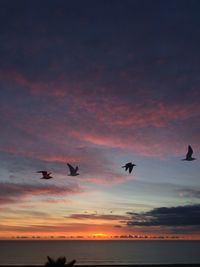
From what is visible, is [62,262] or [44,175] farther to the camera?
[44,175]

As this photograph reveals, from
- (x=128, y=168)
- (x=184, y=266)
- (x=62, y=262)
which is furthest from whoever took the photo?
(x=184, y=266)

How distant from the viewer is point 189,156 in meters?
38.0

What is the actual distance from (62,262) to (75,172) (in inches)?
566

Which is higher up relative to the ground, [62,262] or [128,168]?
[128,168]

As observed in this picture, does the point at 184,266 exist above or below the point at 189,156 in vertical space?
below

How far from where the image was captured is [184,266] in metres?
84.4

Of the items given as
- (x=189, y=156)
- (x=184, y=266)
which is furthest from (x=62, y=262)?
(x=184, y=266)

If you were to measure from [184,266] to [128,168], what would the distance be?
54616 millimetres

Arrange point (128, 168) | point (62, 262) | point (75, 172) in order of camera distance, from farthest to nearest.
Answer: point (75, 172)
point (128, 168)
point (62, 262)

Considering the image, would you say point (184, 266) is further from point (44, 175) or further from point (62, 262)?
point (62, 262)

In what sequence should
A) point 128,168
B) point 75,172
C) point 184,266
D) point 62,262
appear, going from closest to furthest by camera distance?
1. point 62,262
2. point 128,168
3. point 75,172
4. point 184,266

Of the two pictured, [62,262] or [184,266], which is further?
[184,266]

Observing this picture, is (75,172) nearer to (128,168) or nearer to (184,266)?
(128,168)

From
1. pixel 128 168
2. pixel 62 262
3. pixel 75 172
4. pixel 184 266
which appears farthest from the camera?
pixel 184 266
